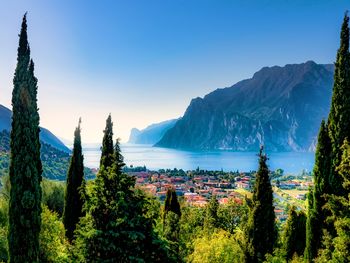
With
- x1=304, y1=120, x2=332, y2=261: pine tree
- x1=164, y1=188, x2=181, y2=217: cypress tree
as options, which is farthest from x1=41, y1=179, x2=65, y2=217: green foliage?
x1=304, y1=120, x2=332, y2=261: pine tree

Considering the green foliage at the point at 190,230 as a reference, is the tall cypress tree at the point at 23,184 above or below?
above

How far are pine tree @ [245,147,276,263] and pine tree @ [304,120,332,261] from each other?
3568 millimetres

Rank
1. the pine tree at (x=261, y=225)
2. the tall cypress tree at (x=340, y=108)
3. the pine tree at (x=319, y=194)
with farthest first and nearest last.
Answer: the pine tree at (x=261, y=225) → the pine tree at (x=319, y=194) → the tall cypress tree at (x=340, y=108)

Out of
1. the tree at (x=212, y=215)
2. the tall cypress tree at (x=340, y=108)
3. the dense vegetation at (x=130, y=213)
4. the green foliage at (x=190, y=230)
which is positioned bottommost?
the green foliage at (x=190, y=230)

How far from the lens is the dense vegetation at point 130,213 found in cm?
832

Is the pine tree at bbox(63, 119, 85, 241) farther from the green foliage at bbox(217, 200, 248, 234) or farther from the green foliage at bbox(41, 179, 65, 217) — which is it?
the green foliage at bbox(217, 200, 248, 234)

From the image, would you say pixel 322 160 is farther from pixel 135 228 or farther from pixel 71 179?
pixel 71 179

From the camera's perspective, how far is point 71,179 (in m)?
23.1

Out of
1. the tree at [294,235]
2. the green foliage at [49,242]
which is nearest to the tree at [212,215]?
the tree at [294,235]

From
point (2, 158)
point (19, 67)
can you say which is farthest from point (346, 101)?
point (2, 158)

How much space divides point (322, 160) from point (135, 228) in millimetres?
9997

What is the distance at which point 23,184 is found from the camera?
12.7 m

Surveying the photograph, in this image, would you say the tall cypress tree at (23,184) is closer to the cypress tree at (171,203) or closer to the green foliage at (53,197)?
the cypress tree at (171,203)

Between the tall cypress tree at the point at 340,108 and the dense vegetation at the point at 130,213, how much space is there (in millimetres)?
40
